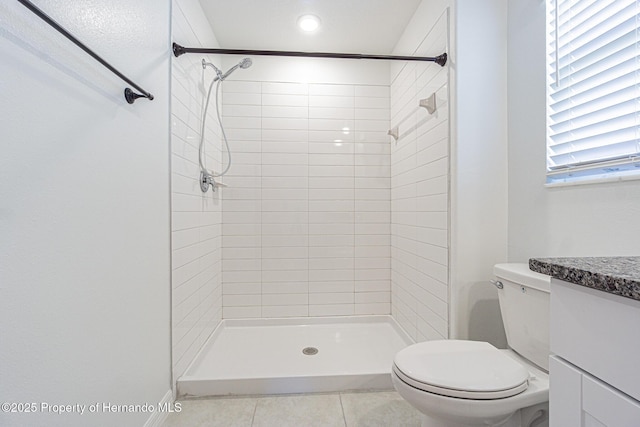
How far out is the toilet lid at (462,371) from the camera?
90cm

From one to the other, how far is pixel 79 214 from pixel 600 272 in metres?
1.23

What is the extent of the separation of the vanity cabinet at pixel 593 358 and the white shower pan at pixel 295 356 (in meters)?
1.17

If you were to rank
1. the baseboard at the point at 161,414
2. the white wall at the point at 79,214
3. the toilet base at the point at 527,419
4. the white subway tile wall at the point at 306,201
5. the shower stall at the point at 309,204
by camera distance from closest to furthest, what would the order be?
1. the white wall at the point at 79,214
2. the toilet base at the point at 527,419
3. the baseboard at the point at 161,414
4. the shower stall at the point at 309,204
5. the white subway tile wall at the point at 306,201

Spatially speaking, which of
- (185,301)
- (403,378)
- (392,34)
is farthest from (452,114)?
(185,301)

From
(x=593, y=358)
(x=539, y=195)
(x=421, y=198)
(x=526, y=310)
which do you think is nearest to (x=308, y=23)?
(x=421, y=198)

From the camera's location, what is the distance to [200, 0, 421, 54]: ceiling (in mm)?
1794

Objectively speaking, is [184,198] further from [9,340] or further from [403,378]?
[403,378]

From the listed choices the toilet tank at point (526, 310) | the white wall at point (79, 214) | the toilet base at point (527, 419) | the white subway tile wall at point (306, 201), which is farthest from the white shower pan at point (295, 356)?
the toilet tank at point (526, 310)

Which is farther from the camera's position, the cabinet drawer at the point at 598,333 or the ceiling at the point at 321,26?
the ceiling at the point at 321,26

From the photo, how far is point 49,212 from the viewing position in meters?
0.73

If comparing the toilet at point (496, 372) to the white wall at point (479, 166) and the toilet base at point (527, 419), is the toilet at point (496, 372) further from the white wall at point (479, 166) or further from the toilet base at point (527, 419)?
the white wall at point (479, 166)

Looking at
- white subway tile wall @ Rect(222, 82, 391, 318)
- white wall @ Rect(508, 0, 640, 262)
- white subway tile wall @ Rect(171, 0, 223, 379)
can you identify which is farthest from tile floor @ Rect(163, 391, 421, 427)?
white wall @ Rect(508, 0, 640, 262)

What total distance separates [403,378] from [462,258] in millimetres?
712

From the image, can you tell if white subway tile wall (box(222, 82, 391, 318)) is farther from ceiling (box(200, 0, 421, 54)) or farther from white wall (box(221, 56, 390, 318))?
ceiling (box(200, 0, 421, 54))
